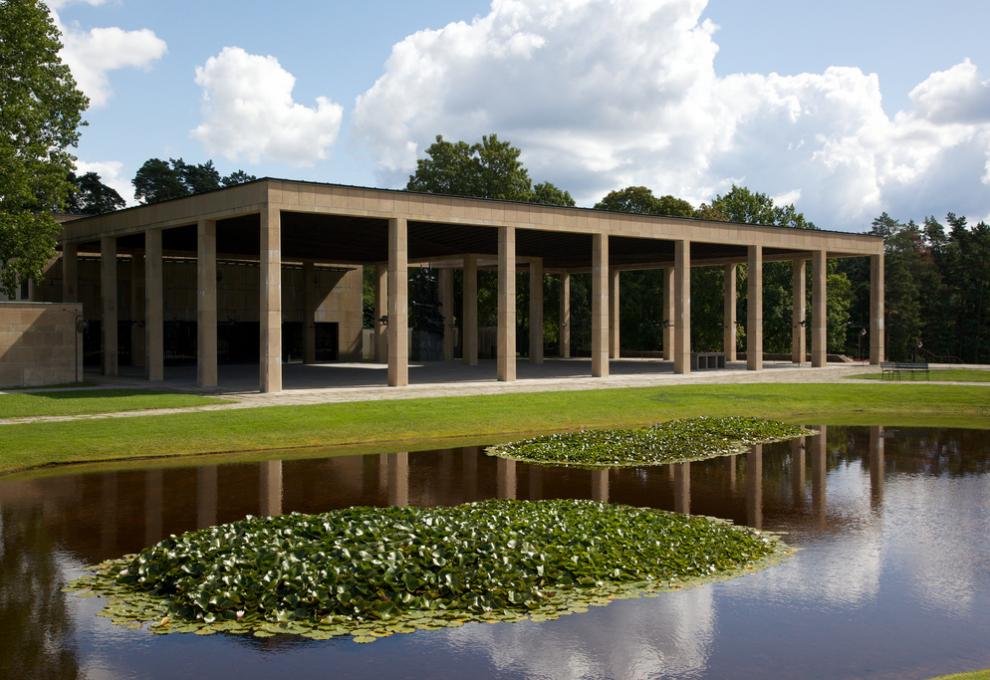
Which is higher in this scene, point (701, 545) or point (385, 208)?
point (385, 208)

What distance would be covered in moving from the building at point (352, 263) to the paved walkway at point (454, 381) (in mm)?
1493

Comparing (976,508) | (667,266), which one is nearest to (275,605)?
(976,508)

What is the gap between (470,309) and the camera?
60688mm

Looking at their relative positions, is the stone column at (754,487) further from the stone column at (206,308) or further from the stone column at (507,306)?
the stone column at (206,308)

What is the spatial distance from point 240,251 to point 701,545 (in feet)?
157

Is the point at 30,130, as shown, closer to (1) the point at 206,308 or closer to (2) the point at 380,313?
(1) the point at 206,308

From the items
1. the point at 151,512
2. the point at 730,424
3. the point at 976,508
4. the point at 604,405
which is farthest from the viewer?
the point at 604,405

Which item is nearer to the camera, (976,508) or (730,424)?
(976,508)

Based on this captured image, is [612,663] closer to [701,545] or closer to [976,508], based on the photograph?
[701,545]

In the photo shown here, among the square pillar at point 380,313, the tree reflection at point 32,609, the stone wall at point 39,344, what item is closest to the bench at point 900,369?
the square pillar at point 380,313

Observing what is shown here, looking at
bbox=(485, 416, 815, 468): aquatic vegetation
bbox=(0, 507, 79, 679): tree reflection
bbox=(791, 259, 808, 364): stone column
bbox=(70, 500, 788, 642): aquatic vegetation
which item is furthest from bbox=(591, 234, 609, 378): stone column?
bbox=(0, 507, 79, 679): tree reflection

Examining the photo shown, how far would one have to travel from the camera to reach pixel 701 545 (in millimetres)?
14117

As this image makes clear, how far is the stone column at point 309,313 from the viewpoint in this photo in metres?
63.7

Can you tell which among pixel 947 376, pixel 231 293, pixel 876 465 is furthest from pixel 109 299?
pixel 947 376
